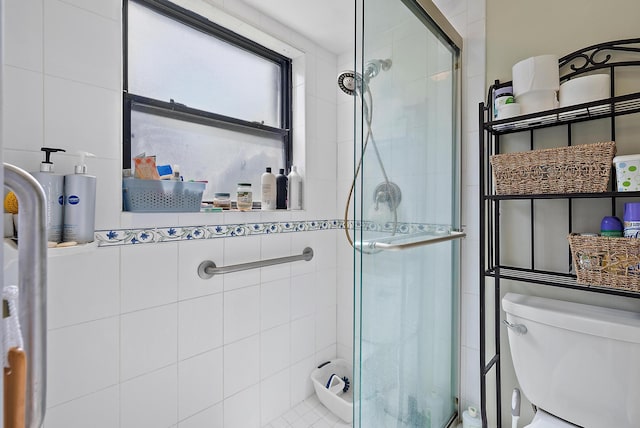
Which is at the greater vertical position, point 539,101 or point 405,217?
point 539,101

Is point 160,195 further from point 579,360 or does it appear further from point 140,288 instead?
point 579,360

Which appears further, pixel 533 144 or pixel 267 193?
pixel 267 193

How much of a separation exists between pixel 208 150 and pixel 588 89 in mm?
1459

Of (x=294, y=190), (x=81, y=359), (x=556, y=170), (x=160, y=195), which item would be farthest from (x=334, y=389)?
(x=556, y=170)

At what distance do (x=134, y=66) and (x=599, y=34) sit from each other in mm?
1709

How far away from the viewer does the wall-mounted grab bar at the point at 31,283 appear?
1.20 ft

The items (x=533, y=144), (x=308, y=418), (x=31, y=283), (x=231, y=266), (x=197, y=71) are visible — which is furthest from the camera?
(x=308, y=418)

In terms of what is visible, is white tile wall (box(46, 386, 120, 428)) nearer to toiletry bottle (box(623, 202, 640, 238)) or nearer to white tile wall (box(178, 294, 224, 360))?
white tile wall (box(178, 294, 224, 360))

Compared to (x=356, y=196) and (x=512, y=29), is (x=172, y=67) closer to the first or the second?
(x=356, y=196)

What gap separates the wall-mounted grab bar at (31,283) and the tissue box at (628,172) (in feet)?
4.27

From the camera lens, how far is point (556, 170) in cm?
98

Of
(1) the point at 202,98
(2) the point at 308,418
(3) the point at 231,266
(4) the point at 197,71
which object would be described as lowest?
(2) the point at 308,418

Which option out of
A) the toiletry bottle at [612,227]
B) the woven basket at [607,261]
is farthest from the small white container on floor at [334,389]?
the toiletry bottle at [612,227]

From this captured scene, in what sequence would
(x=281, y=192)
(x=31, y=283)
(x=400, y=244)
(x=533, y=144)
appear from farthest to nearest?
(x=281, y=192) → (x=533, y=144) → (x=400, y=244) → (x=31, y=283)
